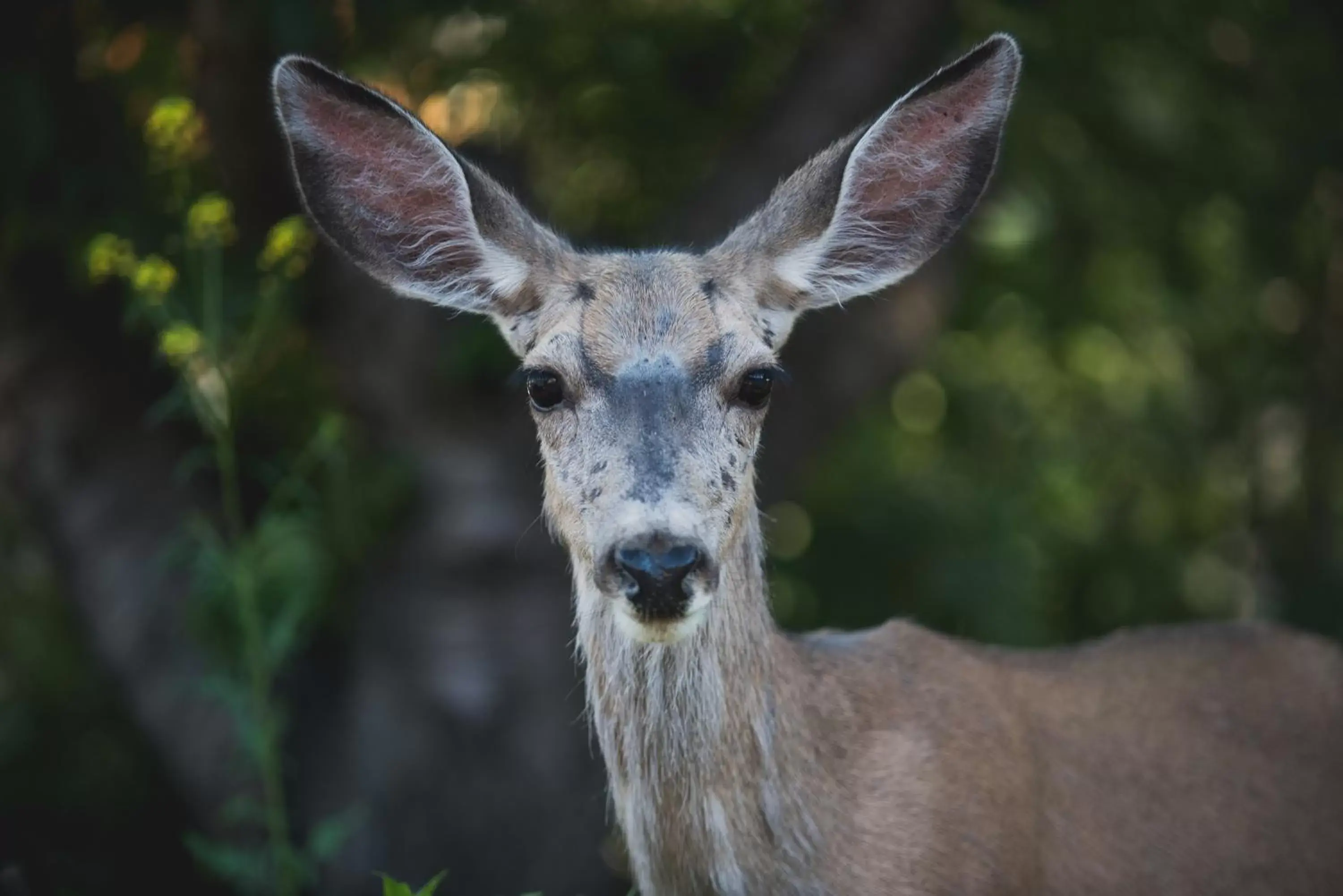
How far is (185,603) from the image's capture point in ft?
22.7

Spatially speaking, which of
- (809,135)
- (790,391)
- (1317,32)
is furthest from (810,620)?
(1317,32)

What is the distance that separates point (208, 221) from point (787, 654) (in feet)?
7.10

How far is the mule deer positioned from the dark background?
1.82m

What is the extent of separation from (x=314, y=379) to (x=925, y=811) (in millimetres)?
4636

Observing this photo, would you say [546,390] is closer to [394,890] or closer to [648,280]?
[648,280]

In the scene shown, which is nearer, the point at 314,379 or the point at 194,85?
the point at 194,85

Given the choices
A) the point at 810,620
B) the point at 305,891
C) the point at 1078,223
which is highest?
the point at 1078,223

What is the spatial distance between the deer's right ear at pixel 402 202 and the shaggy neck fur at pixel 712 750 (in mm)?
1033

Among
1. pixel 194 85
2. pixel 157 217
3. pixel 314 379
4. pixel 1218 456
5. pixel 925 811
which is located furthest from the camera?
pixel 1218 456

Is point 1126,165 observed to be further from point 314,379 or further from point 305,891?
point 305,891

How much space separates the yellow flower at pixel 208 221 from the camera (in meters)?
4.59

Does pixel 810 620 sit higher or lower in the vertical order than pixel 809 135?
lower

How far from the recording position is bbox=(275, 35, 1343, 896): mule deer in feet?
12.5

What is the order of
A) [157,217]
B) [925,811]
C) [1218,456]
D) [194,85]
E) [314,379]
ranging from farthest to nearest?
[1218,456] < [314,379] < [194,85] < [157,217] < [925,811]
